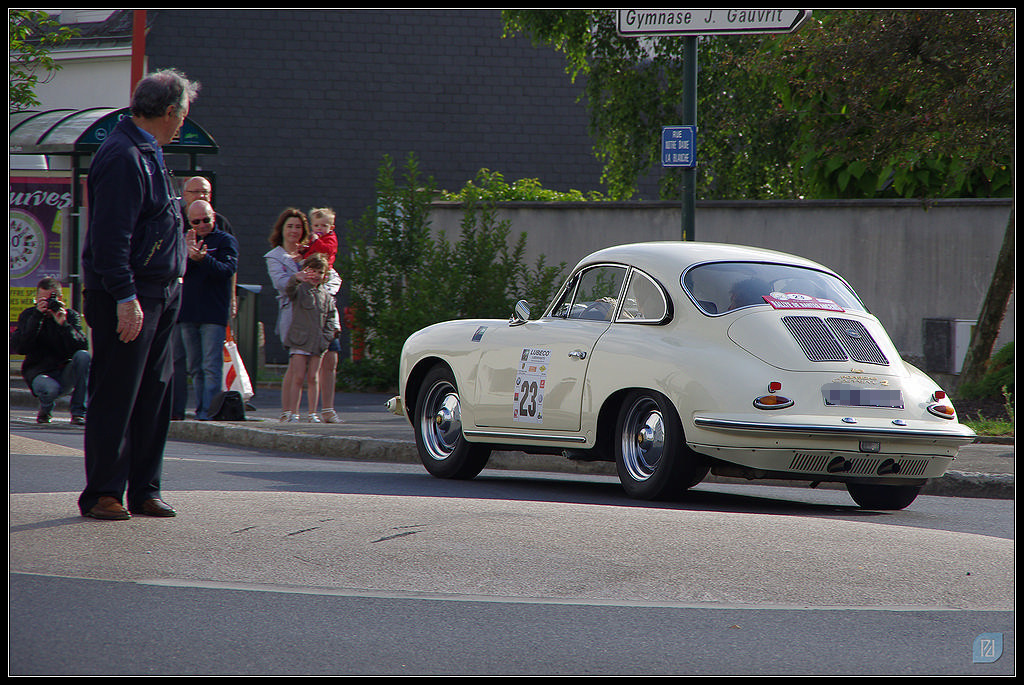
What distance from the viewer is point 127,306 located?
6.22 m

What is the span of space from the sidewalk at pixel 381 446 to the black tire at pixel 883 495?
1019mm

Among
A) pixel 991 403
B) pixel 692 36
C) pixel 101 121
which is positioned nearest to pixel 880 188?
pixel 991 403

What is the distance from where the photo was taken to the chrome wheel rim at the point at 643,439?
855 centimetres

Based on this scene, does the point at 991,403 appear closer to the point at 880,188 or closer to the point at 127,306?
the point at 880,188

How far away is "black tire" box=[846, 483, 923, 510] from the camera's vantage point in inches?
344

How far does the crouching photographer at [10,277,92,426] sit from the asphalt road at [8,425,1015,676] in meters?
6.74

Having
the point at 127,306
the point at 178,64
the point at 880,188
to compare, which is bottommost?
the point at 127,306

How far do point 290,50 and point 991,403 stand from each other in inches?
604

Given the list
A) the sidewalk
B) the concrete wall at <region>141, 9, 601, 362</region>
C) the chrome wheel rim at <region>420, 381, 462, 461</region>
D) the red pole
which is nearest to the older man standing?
the chrome wheel rim at <region>420, 381, 462, 461</region>

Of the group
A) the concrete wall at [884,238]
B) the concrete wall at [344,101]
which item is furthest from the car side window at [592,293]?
the concrete wall at [344,101]

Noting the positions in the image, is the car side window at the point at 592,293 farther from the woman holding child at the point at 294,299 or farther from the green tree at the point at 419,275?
the green tree at the point at 419,275

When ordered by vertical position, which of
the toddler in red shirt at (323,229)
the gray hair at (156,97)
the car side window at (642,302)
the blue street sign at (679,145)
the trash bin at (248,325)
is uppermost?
the blue street sign at (679,145)

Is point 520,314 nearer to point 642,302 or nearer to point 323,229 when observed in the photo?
point 642,302

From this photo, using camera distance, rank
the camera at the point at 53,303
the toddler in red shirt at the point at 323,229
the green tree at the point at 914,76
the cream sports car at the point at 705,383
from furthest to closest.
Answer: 1. the toddler in red shirt at the point at 323,229
2. the camera at the point at 53,303
3. the green tree at the point at 914,76
4. the cream sports car at the point at 705,383
